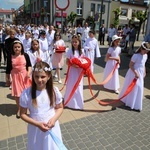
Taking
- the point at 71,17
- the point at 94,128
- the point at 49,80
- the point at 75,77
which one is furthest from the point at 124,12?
the point at 49,80

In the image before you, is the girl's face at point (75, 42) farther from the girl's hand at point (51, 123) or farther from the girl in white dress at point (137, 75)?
the girl's hand at point (51, 123)

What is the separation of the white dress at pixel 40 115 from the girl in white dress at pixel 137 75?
3.03 m

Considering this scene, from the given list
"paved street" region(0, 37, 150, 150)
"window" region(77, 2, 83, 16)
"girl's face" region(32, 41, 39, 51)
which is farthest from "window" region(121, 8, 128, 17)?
"girl's face" region(32, 41, 39, 51)

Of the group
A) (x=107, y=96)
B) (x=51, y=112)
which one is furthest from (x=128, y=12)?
(x=51, y=112)

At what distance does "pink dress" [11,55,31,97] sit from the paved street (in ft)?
2.54

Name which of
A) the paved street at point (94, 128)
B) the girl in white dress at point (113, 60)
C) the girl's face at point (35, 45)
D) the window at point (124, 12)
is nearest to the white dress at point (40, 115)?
the paved street at point (94, 128)

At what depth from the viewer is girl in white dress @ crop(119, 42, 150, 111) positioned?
16.3ft

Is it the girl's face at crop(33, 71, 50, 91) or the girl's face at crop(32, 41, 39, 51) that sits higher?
the girl's face at crop(32, 41, 39, 51)

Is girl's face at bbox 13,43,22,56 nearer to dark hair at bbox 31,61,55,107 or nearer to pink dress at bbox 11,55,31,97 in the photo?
pink dress at bbox 11,55,31,97

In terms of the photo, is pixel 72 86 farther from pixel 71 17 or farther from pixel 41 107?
pixel 71 17

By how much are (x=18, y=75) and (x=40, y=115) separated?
2.25 metres

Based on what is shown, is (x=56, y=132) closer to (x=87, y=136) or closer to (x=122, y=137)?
(x=87, y=136)

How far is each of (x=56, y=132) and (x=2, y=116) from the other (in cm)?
262

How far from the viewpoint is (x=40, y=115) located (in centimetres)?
258
